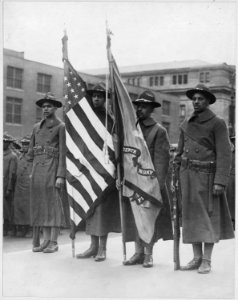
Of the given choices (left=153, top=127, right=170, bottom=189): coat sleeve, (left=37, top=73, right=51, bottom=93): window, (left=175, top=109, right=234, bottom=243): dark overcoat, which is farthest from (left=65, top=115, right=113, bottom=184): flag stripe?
(left=37, top=73, right=51, bottom=93): window

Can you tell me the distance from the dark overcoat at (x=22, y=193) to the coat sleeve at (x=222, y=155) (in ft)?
20.2

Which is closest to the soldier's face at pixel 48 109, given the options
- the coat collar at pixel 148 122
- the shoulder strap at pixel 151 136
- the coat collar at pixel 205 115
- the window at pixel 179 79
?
the coat collar at pixel 148 122

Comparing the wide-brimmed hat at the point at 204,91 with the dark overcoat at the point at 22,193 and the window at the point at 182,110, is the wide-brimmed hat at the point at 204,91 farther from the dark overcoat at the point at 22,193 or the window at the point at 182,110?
the window at the point at 182,110

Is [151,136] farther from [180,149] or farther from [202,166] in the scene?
[202,166]

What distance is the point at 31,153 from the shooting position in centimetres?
750

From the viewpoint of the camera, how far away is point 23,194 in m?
11.4

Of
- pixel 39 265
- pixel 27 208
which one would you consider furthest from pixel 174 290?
pixel 27 208

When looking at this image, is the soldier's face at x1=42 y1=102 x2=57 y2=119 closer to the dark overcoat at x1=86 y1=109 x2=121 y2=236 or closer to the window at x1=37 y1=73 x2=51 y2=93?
the dark overcoat at x1=86 y1=109 x2=121 y2=236

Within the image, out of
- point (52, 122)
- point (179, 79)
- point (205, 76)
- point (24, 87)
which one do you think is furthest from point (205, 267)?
point (179, 79)

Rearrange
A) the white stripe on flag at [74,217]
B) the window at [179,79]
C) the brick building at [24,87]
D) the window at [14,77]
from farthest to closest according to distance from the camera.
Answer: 1. the window at [179,79]
2. the brick building at [24,87]
3. the window at [14,77]
4. the white stripe on flag at [74,217]

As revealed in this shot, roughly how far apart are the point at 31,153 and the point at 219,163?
289 cm

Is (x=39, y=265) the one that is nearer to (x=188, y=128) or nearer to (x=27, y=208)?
(x=188, y=128)

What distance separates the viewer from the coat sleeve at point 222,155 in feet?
19.5

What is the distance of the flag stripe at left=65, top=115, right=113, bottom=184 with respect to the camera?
21.4 feet
